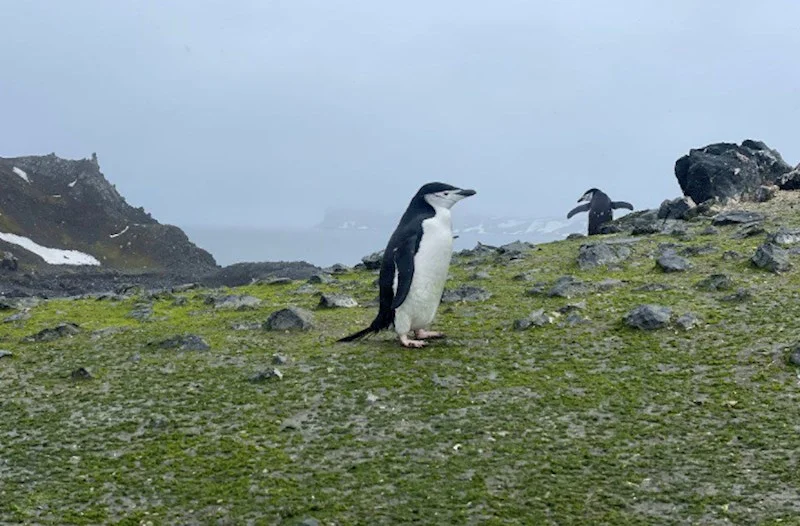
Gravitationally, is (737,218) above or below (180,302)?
above

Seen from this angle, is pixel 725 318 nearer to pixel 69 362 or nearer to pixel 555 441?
pixel 555 441

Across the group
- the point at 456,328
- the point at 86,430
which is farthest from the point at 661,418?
the point at 86,430

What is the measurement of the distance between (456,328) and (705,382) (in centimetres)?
378

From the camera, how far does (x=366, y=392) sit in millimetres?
8094

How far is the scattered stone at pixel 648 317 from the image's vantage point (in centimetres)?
956

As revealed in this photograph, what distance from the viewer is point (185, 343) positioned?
1059 centimetres

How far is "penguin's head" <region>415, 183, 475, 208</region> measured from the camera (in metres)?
10.3

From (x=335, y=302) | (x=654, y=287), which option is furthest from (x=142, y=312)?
(x=654, y=287)

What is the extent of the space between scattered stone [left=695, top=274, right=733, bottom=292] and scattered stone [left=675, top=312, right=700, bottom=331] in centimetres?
177

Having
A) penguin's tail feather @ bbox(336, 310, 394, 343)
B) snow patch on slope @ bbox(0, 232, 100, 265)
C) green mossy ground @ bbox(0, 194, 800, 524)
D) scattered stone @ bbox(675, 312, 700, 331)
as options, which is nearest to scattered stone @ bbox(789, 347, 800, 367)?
green mossy ground @ bbox(0, 194, 800, 524)

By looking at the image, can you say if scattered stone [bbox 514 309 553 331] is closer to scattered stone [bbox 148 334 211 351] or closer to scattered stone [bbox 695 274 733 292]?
scattered stone [bbox 695 274 733 292]

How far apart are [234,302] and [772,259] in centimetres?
926

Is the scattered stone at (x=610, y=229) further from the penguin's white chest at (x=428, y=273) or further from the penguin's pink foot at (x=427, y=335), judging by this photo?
the penguin's pink foot at (x=427, y=335)

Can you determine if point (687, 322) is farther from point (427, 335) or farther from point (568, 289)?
point (427, 335)
